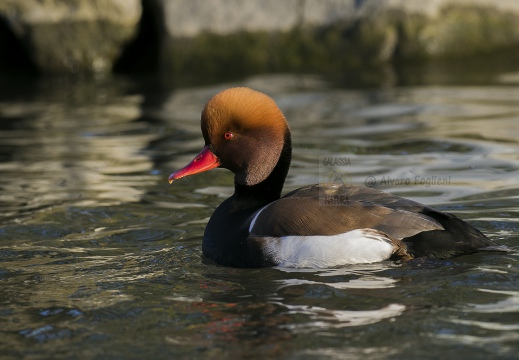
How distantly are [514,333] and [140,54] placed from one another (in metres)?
10.1

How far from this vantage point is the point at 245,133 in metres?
5.03

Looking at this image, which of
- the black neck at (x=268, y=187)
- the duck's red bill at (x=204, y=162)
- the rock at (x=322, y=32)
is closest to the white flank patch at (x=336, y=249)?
the black neck at (x=268, y=187)

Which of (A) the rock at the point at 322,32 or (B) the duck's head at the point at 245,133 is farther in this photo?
(A) the rock at the point at 322,32

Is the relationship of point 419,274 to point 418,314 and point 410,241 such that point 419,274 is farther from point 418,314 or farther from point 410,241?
point 418,314

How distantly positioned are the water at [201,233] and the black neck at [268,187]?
417 millimetres

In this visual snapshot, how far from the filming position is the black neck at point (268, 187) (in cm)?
509

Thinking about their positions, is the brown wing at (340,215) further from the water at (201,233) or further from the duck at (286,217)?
the water at (201,233)

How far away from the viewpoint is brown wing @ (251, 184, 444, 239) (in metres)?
4.59

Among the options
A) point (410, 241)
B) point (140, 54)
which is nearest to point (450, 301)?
point (410, 241)

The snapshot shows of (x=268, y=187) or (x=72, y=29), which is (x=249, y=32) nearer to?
(x=72, y=29)

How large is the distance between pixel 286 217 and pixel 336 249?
292 millimetres

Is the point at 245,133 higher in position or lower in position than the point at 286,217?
higher

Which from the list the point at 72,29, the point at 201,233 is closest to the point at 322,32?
the point at 72,29

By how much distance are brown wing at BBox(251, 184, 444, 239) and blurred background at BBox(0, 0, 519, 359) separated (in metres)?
0.19
